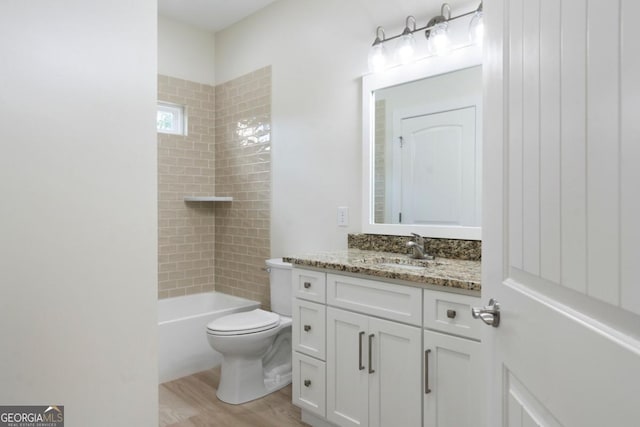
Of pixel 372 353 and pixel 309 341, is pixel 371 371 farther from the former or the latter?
pixel 309 341

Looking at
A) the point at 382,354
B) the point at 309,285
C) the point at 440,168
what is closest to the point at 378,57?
the point at 440,168

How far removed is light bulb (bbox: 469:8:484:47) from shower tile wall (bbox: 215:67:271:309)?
1.66 meters

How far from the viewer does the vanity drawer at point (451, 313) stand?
1491 mm

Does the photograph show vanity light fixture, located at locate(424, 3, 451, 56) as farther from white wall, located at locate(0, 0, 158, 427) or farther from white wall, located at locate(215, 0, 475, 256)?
white wall, located at locate(0, 0, 158, 427)

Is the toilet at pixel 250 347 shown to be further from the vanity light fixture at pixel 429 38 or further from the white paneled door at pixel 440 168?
the vanity light fixture at pixel 429 38

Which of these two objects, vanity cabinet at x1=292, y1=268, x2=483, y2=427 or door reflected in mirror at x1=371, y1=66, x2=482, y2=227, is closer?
vanity cabinet at x1=292, y1=268, x2=483, y2=427

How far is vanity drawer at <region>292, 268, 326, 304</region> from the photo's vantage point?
2.06 metres

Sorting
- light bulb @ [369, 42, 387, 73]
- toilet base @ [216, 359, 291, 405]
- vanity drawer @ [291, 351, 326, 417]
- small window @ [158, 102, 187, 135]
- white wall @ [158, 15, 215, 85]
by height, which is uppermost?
white wall @ [158, 15, 215, 85]

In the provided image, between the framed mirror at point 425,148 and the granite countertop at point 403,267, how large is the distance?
0.71 ft

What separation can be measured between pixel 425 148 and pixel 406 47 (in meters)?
0.58

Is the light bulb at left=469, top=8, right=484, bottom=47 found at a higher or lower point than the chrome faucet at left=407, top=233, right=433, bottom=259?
higher

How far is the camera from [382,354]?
1782 millimetres

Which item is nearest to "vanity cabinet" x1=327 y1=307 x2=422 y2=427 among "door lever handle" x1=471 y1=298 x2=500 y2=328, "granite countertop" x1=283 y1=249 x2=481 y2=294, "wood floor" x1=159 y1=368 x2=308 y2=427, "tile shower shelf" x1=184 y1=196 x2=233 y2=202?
"granite countertop" x1=283 y1=249 x2=481 y2=294

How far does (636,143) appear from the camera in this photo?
0.45 metres
